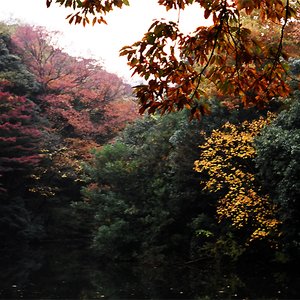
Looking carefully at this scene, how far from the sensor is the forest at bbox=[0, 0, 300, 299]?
10.7 metres

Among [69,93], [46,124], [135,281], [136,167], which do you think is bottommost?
[135,281]

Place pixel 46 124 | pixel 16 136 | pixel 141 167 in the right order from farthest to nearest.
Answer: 1. pixel 46 124
2. pixel 16 136
3. pixel 141 167

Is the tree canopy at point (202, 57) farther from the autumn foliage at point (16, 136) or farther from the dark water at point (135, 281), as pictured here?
the autumn foliage at point (16, 136)

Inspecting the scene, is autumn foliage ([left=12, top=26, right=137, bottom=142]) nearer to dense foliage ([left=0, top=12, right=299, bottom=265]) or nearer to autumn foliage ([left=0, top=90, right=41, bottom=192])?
dense foliage ([left=0, top=12, right=299, bottom=265])

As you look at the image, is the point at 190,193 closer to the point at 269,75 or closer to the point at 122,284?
the point at 122,284

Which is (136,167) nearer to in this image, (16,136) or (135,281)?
(135,281)

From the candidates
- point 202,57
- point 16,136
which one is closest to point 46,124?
point 16,136

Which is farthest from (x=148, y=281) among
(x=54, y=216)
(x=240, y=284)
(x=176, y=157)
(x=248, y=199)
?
(x=54, y=216)

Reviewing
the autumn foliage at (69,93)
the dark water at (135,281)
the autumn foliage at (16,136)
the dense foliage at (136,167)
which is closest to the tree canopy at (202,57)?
the dense foliage at (136,167)

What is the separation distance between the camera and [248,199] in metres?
10.7

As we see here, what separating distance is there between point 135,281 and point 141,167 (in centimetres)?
536

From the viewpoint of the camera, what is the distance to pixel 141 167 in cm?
1508

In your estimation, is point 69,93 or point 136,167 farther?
point 69,93

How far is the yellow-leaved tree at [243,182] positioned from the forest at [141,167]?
43 mm
